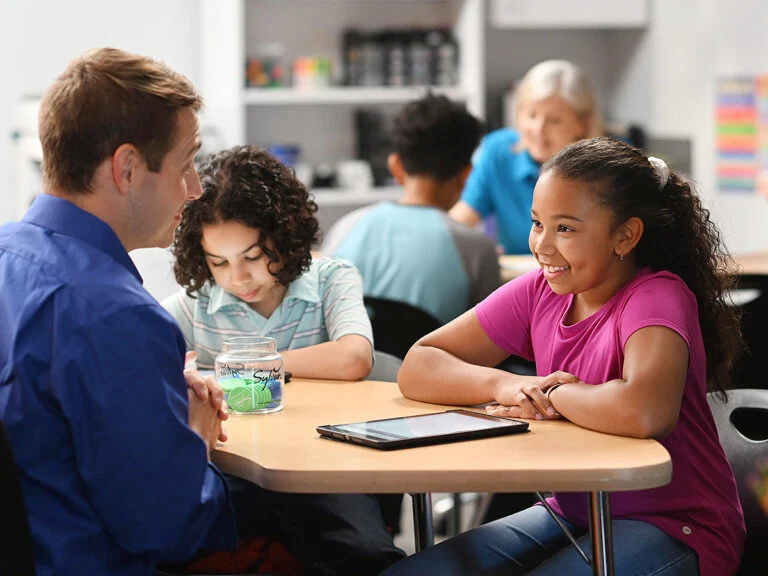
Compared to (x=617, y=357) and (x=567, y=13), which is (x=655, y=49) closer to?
(x=567, y=13)

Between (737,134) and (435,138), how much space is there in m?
1.95

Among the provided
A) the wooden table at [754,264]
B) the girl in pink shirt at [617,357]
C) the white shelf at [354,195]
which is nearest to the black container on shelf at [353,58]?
the white shelf at [354,195]

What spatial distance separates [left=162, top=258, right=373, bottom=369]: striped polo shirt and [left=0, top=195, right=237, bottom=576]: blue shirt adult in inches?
30.2

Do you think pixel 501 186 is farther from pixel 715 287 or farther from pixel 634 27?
pixel 715 287

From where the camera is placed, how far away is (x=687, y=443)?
161 centimetres

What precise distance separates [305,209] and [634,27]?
11.6 feet

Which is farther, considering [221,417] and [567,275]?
[567,275]

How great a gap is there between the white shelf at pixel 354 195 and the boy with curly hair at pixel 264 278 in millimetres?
2631

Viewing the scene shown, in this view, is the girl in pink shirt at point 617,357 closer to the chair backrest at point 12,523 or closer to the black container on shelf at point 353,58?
the chair backrest at point 12,523

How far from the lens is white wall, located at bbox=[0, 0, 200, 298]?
15.5 ft

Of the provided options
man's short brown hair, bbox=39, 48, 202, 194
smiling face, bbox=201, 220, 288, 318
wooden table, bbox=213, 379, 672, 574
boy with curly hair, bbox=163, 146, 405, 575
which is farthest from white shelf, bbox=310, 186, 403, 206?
man's short brown hair, bbox=39, 48, 202, 194

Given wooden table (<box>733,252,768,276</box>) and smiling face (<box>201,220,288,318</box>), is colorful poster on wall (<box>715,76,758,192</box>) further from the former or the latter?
smiling face (<box>201,220,288,318</box>)

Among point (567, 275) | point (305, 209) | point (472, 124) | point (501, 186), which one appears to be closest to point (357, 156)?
point (501, 186)

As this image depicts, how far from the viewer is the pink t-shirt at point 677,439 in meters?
1.58
